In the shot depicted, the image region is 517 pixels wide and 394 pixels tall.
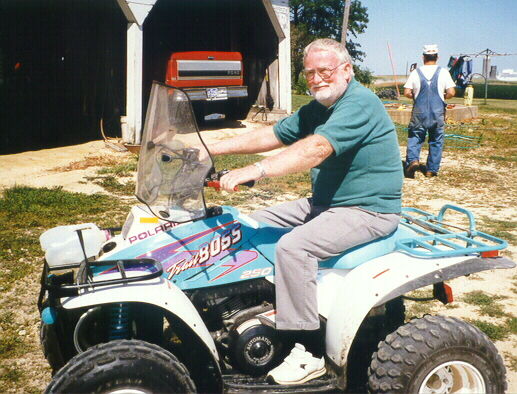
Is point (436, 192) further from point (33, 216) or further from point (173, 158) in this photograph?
point (173, 158)

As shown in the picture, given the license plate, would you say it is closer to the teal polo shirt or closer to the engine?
the teal polo shirt

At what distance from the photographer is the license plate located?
39.6 ft

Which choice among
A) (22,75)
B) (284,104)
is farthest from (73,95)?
(284,104)

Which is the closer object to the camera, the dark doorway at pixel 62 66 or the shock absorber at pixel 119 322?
the shock absorber at pixel 119 322

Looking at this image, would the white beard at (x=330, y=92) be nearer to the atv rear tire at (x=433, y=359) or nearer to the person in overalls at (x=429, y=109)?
the atv rear tire at (x=433, y=359)

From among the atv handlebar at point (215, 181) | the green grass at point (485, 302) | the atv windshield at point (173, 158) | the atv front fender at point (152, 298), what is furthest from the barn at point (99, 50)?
the atv front fender at point (152, 298)

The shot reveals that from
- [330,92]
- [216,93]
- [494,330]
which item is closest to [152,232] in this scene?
[330,92]

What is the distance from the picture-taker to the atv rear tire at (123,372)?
7.06 feet

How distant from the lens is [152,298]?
2326 millimetres

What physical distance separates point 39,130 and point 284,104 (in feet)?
20.7

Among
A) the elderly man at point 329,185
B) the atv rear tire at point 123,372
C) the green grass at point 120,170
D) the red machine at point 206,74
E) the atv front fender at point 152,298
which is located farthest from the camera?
the red machine at point 206,74

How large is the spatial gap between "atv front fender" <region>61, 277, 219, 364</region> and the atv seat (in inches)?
30.0

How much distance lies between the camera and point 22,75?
14.1 m

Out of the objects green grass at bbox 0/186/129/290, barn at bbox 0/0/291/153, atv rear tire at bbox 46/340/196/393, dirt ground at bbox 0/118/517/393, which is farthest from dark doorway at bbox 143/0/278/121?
atv rear tire at bbox 46/340/196/393
